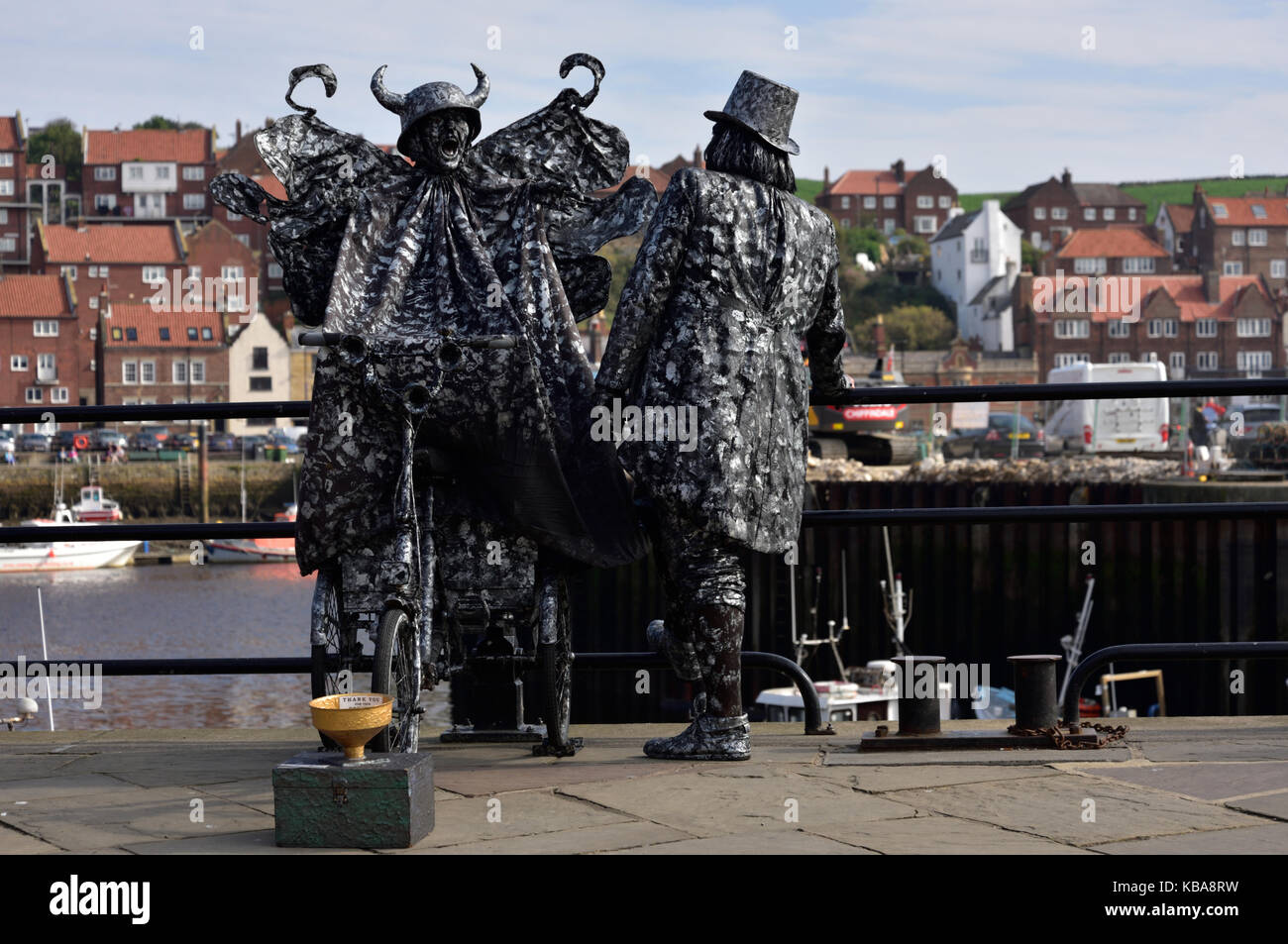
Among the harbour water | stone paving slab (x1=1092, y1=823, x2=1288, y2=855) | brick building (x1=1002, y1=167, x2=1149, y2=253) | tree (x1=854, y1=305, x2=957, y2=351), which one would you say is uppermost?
brick building (x1=1002, y1=167, x2=1149, y2=253)

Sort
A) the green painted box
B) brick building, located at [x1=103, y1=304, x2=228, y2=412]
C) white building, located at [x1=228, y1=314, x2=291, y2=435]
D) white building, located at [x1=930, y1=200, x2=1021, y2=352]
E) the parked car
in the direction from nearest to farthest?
1. the green painted box
2. the parked car
3. white building, located at [x1=228, y1=314, x2=291, y2=435]
4. brick building, located at [x1=103, y1=304, x2=228, y2=412]
5. white building, located at [x1=930, y1=200, x2=1021, y2=352]

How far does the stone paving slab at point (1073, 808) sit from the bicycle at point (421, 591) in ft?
3.67

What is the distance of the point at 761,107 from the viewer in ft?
15.4

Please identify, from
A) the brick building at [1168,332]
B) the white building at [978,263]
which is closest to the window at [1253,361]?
the brick building at [1168,332]

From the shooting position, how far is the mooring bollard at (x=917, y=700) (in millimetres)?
4859

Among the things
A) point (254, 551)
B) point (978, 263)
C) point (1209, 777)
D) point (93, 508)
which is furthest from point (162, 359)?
point (1209, 777)

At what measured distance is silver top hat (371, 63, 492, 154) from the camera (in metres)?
4.65

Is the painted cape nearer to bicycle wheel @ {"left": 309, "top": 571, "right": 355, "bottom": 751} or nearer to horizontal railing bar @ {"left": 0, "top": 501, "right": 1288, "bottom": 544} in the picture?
bicycle wheel @ {"left": 309, "top": 571, "right": 355, "bottom": 751}

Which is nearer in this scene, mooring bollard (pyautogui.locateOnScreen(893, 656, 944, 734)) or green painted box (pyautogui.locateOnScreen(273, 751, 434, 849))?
green painted box (pyautogui.locateOnScreen(273, 751, 434, 849))

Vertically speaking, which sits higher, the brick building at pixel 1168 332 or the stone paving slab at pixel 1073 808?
the brick building at pixel 1168 332

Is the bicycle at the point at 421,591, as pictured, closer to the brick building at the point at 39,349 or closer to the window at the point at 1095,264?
the brick building at the point at 39,349

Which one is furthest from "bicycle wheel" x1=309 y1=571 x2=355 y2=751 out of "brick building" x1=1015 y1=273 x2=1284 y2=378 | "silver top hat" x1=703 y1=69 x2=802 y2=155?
"brick building" x1=1015 y1=273 x2=1284 y2=378

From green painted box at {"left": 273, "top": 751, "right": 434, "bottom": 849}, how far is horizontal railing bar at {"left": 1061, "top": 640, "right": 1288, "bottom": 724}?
2277 millimetres

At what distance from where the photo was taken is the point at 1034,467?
3841 centimetres
